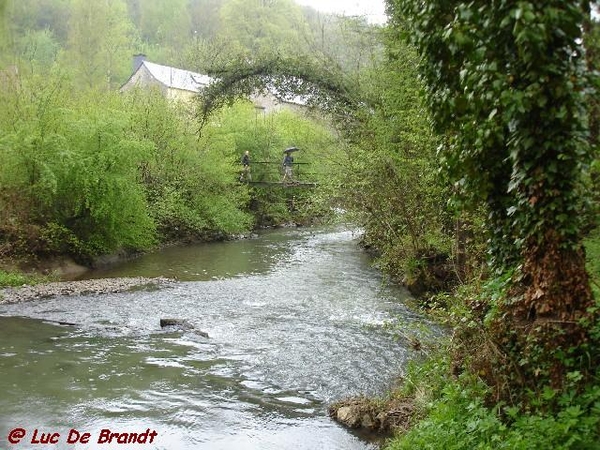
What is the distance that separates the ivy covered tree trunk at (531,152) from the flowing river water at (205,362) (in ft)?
9.16

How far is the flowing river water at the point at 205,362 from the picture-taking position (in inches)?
282

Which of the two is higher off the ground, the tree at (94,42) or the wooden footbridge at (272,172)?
the tree at (94,42)

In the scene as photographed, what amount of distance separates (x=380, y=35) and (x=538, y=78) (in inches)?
491

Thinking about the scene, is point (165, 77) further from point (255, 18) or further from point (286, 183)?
point (286, 183)

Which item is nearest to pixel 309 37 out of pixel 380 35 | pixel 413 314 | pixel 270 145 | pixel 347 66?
pixel 347 66

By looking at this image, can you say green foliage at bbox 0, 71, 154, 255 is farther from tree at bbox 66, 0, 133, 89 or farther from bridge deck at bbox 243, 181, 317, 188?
tree at bbox 66, 0, 133, 89

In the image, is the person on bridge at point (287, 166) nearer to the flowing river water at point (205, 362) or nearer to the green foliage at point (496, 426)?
the flowing river water at point (205, 362)

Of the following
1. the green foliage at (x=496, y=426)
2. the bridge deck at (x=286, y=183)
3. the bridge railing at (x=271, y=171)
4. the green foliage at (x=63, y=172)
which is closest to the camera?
the green foliage at (x=496, y=426)

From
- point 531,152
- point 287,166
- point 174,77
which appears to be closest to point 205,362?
point 531,152

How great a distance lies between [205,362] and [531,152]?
6937 mm

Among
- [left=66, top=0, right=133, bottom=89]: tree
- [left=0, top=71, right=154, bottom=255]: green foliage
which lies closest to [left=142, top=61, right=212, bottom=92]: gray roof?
[left=66, top=0, right=133, bottom=89]: tree

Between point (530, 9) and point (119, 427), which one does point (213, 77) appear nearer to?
point (119, 427)

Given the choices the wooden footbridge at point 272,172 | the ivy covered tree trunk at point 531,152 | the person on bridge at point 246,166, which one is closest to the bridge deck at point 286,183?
the person on bridge at point 246,166

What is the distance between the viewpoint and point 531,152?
4770mm
